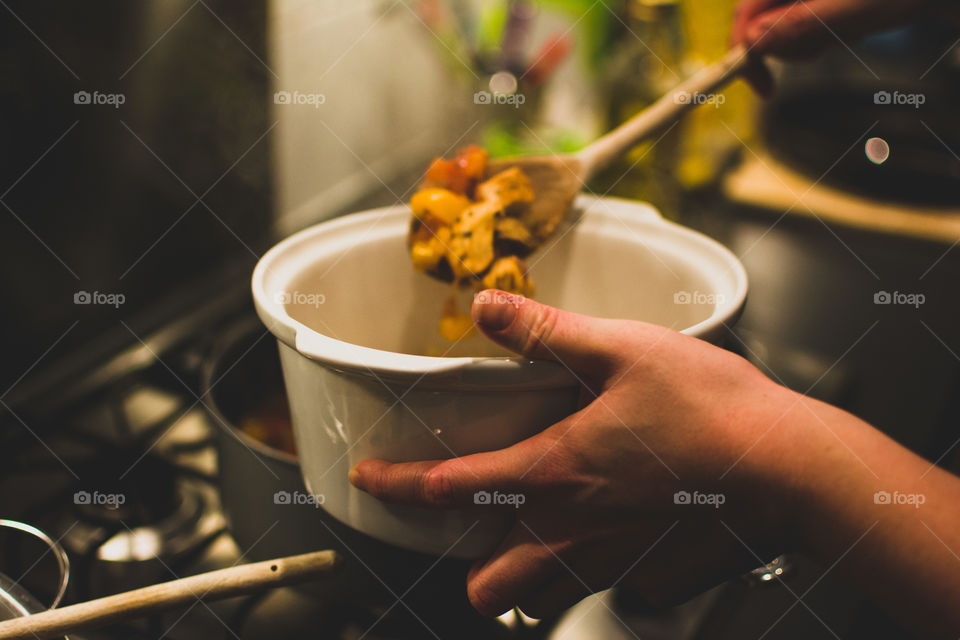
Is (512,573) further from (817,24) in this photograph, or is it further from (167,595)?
(817,24)

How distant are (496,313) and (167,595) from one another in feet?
0.84

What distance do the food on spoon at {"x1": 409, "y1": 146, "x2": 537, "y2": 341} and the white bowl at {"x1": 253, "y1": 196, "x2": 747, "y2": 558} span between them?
0.05 m

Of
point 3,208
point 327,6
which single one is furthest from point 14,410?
point 327,6

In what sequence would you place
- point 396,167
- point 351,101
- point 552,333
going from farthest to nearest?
point 396,167
point 351,101
point 552,333

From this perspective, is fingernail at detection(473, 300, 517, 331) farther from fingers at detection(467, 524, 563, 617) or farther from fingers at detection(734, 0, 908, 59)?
fingers at detection(734, 0, 908, 59)

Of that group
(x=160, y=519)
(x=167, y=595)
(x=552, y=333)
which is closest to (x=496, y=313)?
(x=552, y=333)

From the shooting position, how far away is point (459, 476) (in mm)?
359

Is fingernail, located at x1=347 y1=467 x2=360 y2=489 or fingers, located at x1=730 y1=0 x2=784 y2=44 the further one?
fingers, located at x1=730 y1=0 x2=784 y2=44

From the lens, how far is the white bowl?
35 cm

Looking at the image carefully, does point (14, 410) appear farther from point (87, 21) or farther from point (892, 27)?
point (892, 27)

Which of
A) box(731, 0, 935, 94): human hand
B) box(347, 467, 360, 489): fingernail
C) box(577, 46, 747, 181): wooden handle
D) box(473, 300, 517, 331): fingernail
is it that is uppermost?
box(731, 0, 935, 94): human hand

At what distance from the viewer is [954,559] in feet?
1.16

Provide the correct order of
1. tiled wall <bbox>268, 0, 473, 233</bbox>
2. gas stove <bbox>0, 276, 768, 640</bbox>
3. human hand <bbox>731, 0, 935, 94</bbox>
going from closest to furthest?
gas stove <bbox>0, 276, 768, 640</bbox>
human hand <bbox>731, 0, 935, 94</bbox>
tiled wall <bbox>268, 0, 473, 233</bbox>

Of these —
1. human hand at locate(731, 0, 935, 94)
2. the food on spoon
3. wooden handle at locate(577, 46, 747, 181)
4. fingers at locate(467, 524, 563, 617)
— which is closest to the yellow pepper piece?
the food on spoon
